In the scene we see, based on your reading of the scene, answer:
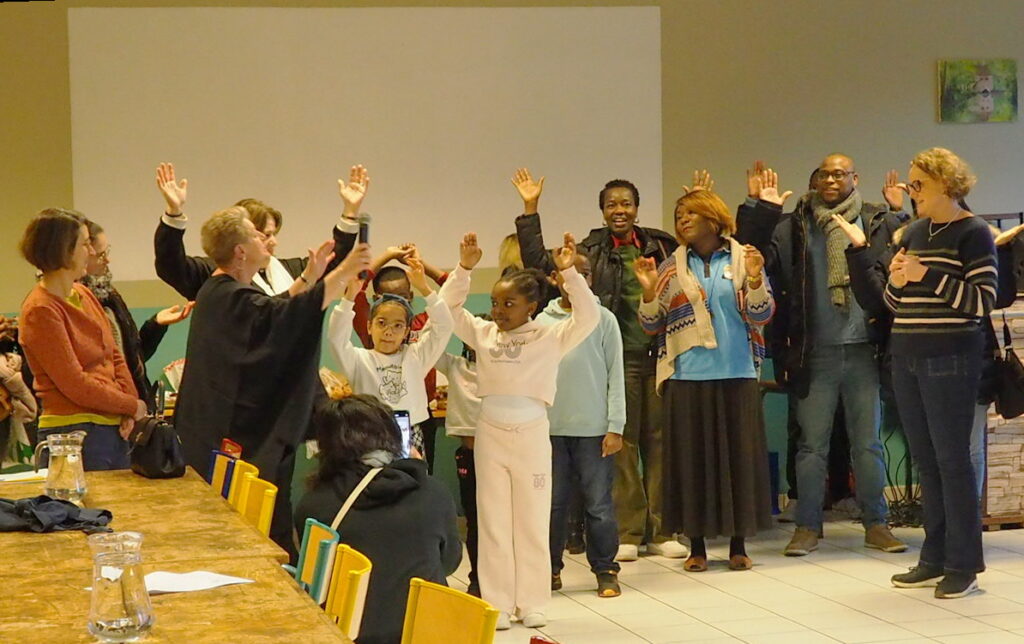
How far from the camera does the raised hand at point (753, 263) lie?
18.5ft

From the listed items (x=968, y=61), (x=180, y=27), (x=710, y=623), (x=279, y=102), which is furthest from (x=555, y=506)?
(x=968, y=61)

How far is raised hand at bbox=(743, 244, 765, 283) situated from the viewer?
5.63 metres

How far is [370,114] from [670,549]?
8.59ft

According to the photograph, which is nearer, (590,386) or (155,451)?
(155,451)

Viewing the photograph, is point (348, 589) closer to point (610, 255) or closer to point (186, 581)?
point (186, 581)

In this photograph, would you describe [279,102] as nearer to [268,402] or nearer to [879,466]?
[268,402]

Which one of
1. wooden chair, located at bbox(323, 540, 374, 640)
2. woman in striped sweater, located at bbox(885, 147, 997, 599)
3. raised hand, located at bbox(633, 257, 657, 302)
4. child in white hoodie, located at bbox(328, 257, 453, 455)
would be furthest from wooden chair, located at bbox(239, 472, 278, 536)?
woman in striped sweater, located at bbox(885, 147, 997, 599)

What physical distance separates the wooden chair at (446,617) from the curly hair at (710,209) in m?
3.60

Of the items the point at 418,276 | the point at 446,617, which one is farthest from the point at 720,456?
the point at 446,617

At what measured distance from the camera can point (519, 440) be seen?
16.7 ft

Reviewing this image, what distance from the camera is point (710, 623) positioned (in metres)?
5.15

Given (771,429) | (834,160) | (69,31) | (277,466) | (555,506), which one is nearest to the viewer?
(277,466)

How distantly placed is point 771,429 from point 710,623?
256 centimetres

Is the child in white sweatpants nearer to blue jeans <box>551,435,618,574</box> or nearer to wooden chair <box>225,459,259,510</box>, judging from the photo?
blue jeans <box>551,435,618,574</box>
